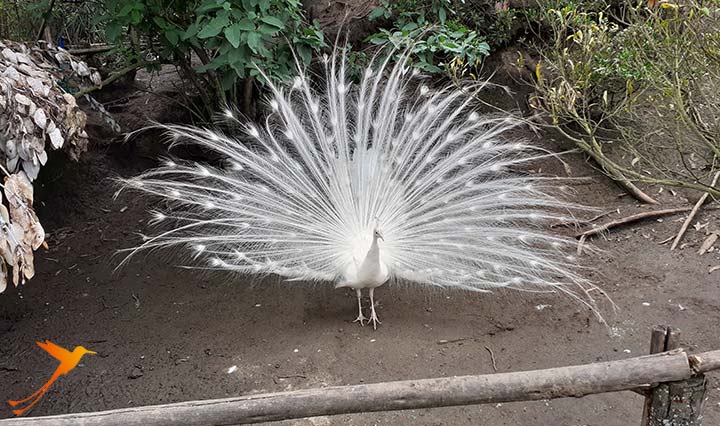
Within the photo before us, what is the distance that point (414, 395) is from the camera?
2.02 m

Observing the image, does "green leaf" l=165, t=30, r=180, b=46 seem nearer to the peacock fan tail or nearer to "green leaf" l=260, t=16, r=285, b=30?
the peacock fan tail

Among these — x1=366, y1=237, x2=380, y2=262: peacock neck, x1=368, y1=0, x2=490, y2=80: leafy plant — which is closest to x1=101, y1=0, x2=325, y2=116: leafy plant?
x1=368, y1=0, x2=490, y2=80: leafy plant

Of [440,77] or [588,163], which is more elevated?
[440,77]

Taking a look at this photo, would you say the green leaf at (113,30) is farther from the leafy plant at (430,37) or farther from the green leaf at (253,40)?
the leafy plant at (430,37)

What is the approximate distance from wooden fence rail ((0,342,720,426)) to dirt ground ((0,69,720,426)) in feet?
3.47

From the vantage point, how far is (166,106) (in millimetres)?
5926

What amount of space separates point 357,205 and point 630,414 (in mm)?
1992

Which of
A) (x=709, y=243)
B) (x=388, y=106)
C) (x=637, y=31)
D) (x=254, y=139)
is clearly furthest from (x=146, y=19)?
(x=709, y=243)

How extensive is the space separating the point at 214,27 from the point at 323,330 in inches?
79.8

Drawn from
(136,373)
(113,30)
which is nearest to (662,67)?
(113,30)

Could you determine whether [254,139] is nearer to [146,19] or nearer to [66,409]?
[146,19]

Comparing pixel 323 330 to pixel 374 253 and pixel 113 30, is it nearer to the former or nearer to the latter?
pixel 374 253

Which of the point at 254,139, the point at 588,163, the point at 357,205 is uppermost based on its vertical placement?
the point at 254,139

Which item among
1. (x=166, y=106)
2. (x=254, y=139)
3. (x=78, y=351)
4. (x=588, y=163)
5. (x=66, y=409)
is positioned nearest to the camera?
(x=66, y=409)
